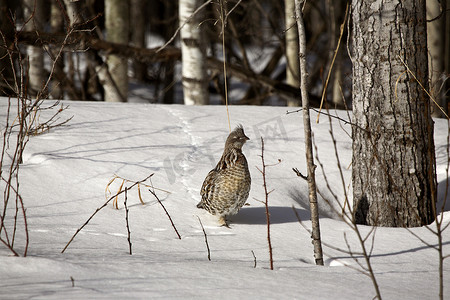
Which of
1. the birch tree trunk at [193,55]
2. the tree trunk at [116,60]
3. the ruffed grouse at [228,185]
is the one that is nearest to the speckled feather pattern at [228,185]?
the ruffed grouse at [228,185]

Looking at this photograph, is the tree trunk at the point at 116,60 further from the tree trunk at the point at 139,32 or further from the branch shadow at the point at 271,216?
the tree trunk at the point at 139,32

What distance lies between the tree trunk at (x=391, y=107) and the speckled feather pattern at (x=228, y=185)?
95 cm

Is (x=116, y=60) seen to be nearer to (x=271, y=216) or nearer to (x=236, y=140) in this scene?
(x=236, y=140)

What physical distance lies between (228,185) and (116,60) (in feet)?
21.5

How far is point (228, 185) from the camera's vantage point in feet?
12.5

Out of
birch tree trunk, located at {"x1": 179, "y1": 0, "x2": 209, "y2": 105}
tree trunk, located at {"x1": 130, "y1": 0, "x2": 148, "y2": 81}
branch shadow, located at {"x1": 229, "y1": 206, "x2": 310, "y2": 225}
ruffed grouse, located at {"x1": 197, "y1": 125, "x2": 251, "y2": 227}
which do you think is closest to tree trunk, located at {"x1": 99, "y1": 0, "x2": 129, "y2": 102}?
birch tree trunk, located at {"x1": 179, "y1": 0, "x2": 209, "y2": 105}

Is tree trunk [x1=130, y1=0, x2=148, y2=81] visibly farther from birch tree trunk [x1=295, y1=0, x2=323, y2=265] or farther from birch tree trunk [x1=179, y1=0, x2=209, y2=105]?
birch tree trunk [x1=295, y1=0, x2=323, y2=265]

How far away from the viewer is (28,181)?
13.3 feet

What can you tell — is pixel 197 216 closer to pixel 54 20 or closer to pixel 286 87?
pixel 286 87

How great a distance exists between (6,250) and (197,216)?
151 centimetres

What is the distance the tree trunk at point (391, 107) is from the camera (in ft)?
13.0

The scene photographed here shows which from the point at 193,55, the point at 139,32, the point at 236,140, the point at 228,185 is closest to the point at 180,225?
the point at 228,185

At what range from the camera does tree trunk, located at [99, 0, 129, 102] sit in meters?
9.75

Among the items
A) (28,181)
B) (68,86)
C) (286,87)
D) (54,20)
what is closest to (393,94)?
(28,181)
